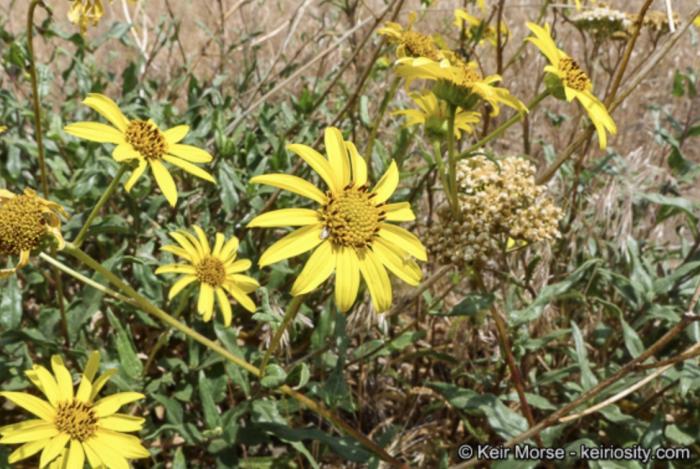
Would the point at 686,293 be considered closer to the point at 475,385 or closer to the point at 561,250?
the point at 561,250

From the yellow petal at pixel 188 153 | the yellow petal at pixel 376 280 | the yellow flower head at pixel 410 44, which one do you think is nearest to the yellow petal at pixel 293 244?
the yellow petal at pixel 376 280

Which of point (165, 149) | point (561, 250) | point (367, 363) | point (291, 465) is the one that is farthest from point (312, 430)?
point (561, 250)

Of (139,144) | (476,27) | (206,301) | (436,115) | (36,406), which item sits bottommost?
(36,406)

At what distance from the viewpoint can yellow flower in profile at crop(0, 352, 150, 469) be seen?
1902 millimetres

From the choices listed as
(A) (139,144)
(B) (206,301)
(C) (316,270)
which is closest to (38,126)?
(A) (139,144)

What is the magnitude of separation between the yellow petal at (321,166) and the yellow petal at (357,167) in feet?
0.17

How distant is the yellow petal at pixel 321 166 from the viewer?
5.79 ft

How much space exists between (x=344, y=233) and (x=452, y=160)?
0.35 meters

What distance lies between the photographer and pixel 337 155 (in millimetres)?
1853

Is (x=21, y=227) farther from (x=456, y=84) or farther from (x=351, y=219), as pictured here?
(x=456, y=84)

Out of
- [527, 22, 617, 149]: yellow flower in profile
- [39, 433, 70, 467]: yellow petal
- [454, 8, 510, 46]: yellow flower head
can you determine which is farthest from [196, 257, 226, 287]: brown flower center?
[454, 8, 510, 46]: yellow flower head

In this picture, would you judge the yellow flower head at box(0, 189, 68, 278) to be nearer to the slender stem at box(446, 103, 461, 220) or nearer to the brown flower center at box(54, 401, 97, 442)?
the brown flower center at box(54, 401, 97, 442)

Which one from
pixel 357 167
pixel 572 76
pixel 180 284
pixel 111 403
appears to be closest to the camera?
pixel 357 167

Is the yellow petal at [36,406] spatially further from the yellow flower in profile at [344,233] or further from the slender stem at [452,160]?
the slender stem at [452,160]
